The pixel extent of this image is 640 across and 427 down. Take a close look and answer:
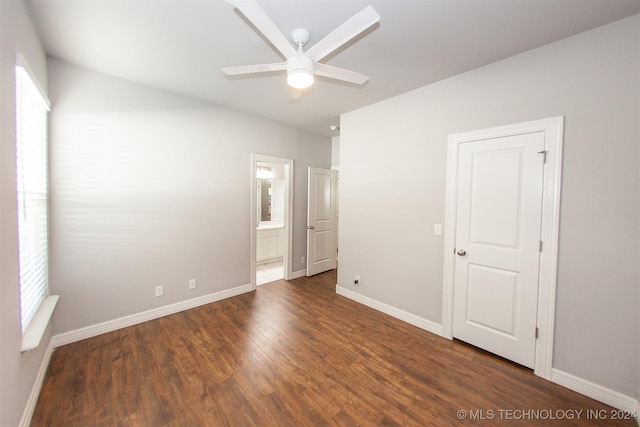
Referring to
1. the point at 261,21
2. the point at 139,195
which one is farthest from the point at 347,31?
the point at 139,195

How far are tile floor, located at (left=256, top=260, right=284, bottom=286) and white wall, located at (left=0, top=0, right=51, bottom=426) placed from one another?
2761 millimetres

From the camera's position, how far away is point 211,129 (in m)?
3.27

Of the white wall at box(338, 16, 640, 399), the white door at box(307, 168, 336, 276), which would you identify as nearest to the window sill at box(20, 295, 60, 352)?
the white door at box(307, 168, 336, 276)

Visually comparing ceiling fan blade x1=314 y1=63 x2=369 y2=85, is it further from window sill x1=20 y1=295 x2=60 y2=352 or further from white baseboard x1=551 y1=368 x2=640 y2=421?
white baseboard x1=551 y1=368 x2=640 y2=421

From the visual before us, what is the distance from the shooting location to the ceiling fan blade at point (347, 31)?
1233 millimetres

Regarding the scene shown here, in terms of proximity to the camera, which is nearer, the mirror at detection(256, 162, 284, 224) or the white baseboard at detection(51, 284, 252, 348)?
the white baseboard at detection(51, 284, 252, 348)

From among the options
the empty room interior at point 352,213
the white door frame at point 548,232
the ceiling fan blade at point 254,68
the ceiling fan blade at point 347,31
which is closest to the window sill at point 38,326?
the empty room interior at point 352,213

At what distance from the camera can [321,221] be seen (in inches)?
182

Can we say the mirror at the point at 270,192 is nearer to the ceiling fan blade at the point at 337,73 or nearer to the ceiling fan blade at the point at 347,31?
the ceiling fan blade at the point at 337,73

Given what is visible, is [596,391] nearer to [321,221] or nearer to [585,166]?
[585,166]

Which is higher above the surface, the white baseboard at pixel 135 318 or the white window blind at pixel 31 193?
the white window blind at pixel 31 193

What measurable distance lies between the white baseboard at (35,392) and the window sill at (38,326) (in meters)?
0.39

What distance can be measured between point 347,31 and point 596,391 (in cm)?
304

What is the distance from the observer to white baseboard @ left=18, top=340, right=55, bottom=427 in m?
1.51
